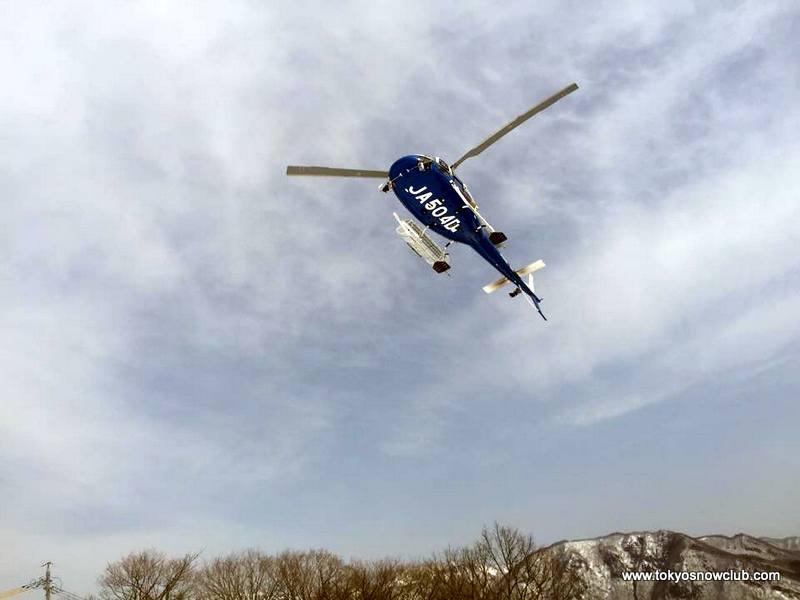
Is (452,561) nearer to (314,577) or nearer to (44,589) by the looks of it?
(314,577)

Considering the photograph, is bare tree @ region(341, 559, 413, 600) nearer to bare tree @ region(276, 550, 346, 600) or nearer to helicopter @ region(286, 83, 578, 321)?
bare tree @ region(276, 550, 346, 600)

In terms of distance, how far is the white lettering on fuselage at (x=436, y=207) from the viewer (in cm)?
2155

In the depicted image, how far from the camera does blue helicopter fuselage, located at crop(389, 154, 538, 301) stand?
21.1m

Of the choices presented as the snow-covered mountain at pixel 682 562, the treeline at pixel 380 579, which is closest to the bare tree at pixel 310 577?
the treeline at pixel 380 579

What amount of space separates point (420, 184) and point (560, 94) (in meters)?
6.98

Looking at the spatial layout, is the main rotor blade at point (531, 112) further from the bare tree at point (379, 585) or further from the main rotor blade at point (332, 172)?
the bare tree at point (379, 585)

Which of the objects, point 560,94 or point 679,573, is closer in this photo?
→ point 560,94

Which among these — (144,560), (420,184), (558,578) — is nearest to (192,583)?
(144,560)

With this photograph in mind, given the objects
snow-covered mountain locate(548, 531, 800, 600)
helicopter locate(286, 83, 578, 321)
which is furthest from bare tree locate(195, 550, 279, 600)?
snow-covered mountain locate(548, 531, 800, 600)

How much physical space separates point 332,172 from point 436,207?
4.96m

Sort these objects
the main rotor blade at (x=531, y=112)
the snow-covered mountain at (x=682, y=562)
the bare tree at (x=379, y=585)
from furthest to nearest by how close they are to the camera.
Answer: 1. the snow-covered mountain at (x=682, y=562)
2. the bare tree at (x=379, y=585)
3. the main rotor blade at (x=531, y=112)

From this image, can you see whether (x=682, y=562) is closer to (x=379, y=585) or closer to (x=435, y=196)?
(x=379, y=585)

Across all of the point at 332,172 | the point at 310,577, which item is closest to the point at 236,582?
the point at 310,577

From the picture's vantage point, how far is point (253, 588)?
1976 inches
